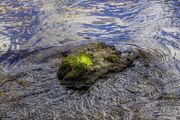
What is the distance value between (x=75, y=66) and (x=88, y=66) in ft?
1.28

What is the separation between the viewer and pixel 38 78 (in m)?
10.8

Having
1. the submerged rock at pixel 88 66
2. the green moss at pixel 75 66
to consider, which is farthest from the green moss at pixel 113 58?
the green moss at pixel 75 66

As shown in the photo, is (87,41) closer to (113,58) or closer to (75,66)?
(113,58)

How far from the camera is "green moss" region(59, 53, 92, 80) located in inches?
408

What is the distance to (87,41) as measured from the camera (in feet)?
45.1

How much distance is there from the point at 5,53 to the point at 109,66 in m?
4.67

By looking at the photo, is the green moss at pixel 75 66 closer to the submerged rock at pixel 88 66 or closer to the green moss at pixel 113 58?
the submerged rock at pixel 88 66

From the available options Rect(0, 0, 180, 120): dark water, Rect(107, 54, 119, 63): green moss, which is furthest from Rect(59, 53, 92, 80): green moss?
Rect(107, 54, 119, 63): green moss

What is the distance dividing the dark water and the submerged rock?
0.89 feet

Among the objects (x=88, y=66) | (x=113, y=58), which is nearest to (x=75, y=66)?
(x=88, y=66)

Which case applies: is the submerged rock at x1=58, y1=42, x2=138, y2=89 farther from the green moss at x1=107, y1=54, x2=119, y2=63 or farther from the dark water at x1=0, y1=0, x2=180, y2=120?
the dark water at x1=0, y1=0, x2=180, y2=120

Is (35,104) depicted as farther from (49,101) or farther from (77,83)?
(77,83)

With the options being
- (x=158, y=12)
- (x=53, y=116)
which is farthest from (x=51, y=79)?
(x=158, y=12)

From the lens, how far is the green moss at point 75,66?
10.4 metres
